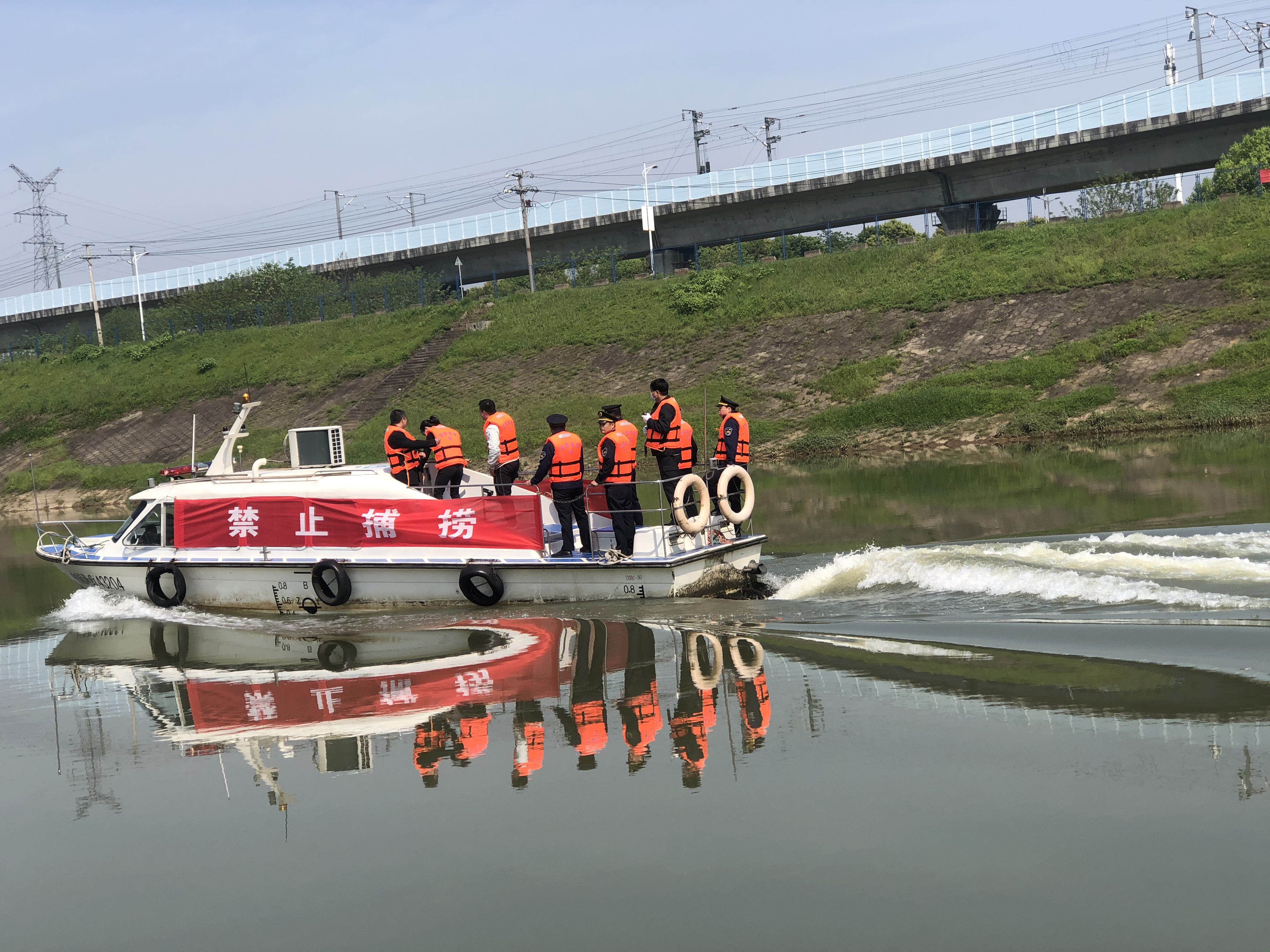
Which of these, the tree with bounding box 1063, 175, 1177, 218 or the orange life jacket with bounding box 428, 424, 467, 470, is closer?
the orange life jacket with bounding box 428, 424, 467, 470

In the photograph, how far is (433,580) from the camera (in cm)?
1388

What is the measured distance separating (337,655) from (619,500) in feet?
11.4

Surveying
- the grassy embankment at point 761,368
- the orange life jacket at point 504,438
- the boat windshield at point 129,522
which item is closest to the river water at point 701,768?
the orange life jacket at point 504,438

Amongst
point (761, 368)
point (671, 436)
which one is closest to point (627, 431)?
point (671, 436)

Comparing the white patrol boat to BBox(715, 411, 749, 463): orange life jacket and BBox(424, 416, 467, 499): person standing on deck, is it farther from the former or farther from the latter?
BBox(715, 411, 749, 463): orange life jacket

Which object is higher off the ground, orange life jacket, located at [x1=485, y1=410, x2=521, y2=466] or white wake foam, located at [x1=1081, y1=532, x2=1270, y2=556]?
orange life jacket, located at [x1=485, y1=410, x2=521, y2=466]

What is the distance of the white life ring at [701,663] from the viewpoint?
30.9 ft

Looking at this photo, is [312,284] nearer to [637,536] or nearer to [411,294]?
[411,294]

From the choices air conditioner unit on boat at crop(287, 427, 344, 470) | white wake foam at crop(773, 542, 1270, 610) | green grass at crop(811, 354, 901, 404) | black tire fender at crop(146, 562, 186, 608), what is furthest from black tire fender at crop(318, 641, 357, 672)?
green grass at crop(811, 354, 901, 404)

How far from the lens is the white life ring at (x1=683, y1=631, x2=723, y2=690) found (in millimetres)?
9414

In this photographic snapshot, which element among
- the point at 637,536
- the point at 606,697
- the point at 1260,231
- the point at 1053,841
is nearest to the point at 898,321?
the point at 1260,231

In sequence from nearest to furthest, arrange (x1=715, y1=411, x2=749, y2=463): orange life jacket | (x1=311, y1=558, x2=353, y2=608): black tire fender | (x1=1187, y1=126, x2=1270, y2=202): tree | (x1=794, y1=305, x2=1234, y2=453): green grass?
(x1=311, y1=558, x2=353, y2=608): black tire fender, (x1=715, y1=411, x2=749, y2=463): orange life jacket, (x1=794, y1=305, x2=1234, y2=453): green grass, (x1=1187, y1=126, x2=1270, y2=202): tree

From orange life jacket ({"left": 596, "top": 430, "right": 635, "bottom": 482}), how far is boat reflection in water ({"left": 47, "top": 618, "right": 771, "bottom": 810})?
1.69m

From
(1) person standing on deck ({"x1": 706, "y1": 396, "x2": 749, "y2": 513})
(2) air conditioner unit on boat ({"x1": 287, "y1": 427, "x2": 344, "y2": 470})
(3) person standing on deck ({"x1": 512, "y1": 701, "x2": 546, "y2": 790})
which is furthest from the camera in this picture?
(2) air conditioner unit on boat ({"x1": 287, "y1": 427, "x2": 344, "y2": 470})
